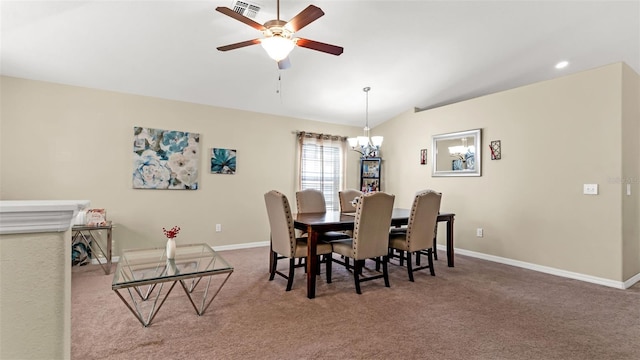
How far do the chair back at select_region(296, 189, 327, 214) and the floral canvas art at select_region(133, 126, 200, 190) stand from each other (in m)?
1.72

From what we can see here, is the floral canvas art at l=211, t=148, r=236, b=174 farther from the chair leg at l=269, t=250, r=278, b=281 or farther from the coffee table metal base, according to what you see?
the coffee table metal base

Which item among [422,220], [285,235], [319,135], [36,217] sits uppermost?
[319,135]

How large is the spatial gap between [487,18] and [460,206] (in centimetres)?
271

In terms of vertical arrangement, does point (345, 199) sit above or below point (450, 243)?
above

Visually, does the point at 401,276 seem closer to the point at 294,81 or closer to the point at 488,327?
the point at 488,327

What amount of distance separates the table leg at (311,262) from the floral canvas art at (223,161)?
247cm

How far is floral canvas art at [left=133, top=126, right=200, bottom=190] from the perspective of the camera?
4258mm

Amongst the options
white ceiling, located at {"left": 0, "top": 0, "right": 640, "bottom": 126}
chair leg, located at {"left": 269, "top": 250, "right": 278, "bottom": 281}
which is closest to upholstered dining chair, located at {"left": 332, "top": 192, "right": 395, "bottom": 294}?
chair leg, located at {"left": 269, "top": 250, "right": 278, "bottom": 281}

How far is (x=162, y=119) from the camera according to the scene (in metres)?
4.43

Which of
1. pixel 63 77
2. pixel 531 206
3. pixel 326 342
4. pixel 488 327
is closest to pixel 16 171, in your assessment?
pixel 63 77

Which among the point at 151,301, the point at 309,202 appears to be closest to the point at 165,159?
the point at 309,202

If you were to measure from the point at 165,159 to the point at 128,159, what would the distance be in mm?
454

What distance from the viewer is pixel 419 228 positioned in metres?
3.46

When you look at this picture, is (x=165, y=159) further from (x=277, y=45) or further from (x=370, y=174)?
(x=370, y=174)
